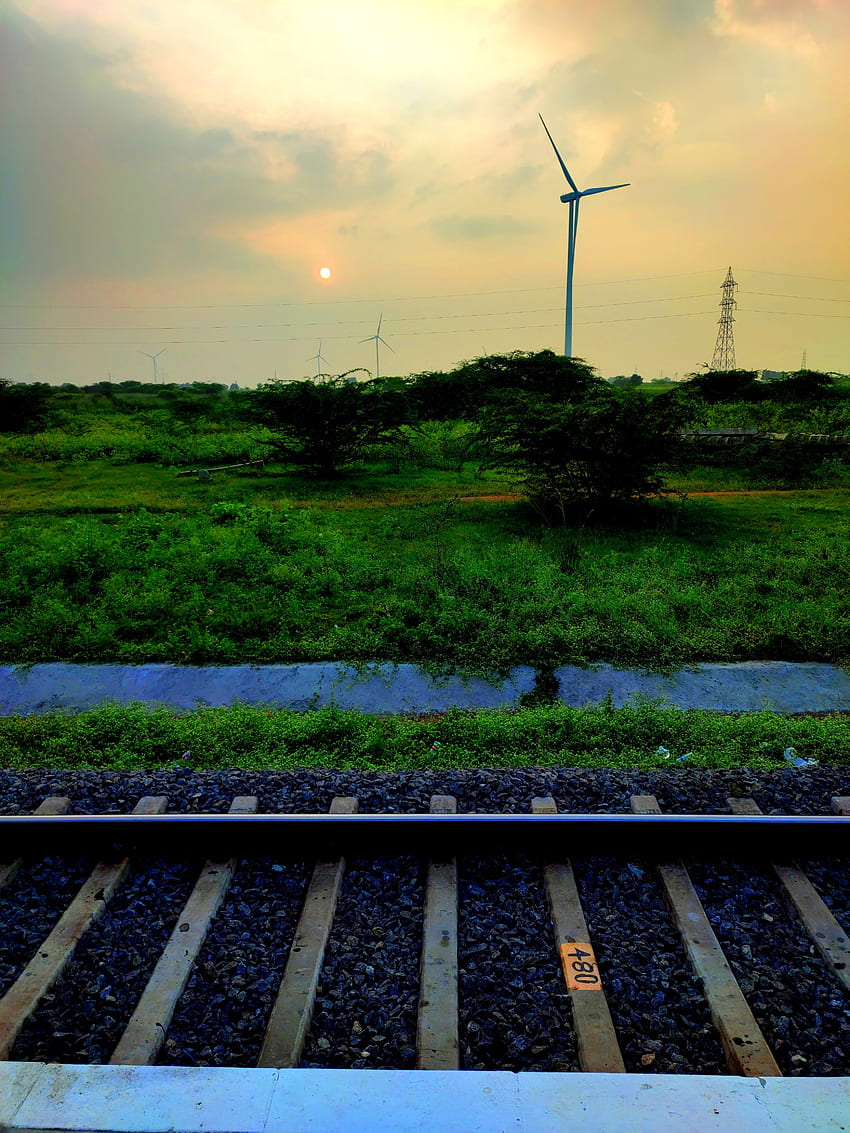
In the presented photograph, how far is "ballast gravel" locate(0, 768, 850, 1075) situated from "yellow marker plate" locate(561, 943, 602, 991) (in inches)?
1.7

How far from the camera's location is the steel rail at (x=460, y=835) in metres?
3.45

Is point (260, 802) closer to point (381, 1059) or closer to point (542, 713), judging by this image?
point (381, 1059)

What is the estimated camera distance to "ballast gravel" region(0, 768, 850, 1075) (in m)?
2.48

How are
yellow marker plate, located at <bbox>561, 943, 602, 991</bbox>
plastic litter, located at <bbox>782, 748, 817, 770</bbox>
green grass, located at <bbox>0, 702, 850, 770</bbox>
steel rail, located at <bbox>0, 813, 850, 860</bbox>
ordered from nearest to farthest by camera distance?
yellow marker plate, located at <bbox>561, 943, 602, 991</bbox> → steel rail, located at <bbox>0, 813, 850, 860</bbox> → plastic litter, located at <bbox>782, 748, 817, 770</bbox> → green grass, located at <bbox>0, 702, 850, 770</bbox>

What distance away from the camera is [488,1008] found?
260 cm

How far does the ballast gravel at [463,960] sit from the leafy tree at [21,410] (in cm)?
2330

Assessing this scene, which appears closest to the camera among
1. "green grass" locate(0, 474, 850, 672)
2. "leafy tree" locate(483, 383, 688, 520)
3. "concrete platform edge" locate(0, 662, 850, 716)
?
"concrete platform edge" locate(0, 662, 850, 716)

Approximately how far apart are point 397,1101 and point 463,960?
2.41 ft

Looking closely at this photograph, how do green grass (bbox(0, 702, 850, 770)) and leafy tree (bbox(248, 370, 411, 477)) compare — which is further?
leafy tree (bbox(248, 370, 411, 477))

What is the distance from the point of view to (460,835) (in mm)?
3475

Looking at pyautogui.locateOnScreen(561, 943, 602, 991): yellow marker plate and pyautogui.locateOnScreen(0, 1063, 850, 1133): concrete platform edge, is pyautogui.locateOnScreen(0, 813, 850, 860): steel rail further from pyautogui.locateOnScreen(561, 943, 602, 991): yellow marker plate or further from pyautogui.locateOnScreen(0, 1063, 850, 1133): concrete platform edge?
pyautogui.locateOnScreen(0, 1063, 850, 1133): concrete platform edge

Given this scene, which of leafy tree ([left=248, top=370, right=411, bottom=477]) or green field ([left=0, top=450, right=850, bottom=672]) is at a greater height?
leafy tree ([left=248, top=370, right=411, bottom=477])

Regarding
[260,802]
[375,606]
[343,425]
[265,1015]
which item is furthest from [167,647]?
[343,425]

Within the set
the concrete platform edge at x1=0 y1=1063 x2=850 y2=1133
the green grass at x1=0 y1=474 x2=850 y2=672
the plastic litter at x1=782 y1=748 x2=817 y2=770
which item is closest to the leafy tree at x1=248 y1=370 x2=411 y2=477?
the green grass at x1=0 y1=474 x2=850 y2=672
